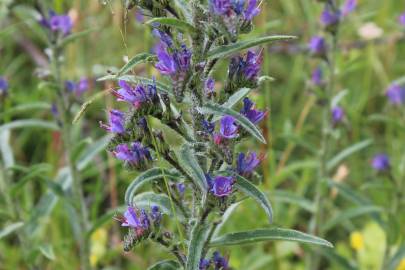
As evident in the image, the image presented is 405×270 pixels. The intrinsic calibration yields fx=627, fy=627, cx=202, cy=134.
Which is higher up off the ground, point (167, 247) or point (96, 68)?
point (96, 68)

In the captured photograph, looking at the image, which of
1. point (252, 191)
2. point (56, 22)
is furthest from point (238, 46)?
point (56, 22)

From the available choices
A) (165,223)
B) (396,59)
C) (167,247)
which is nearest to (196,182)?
(167,247)

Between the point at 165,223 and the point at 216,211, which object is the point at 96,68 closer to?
the point at 165,223

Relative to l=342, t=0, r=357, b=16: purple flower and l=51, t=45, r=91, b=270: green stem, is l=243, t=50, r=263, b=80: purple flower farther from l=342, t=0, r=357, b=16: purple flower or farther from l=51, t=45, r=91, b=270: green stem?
l=342, t=0, r=357, b=16: purple flower

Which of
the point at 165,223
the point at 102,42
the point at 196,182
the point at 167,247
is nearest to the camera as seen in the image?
the point at 196,182

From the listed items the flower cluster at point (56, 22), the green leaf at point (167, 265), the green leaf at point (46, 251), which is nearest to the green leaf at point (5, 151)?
the green leaf at point (46, 251)
